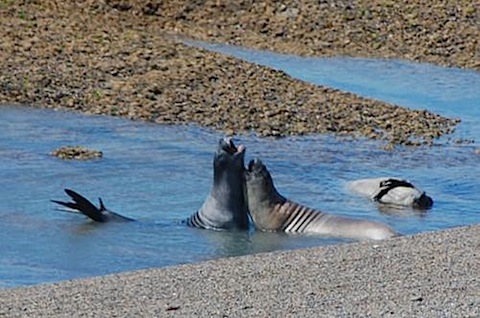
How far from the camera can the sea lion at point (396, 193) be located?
489 inches

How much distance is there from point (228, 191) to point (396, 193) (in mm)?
1534

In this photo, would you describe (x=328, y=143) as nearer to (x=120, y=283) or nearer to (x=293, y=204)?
(x=293, y=204)

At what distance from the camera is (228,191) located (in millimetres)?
11828

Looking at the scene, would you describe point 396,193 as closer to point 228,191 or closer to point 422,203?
point 422,203

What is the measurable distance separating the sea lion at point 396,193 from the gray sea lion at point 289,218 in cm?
97

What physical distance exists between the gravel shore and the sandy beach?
12 mm

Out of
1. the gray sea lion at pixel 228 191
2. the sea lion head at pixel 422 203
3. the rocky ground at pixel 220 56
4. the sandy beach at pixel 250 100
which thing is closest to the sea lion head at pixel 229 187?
the gray sea lion at pixel 228 191

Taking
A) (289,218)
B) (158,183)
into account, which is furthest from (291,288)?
(158,183)

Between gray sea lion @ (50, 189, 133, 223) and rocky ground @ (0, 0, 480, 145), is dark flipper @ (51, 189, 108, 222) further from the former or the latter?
rocky ground @ (0, 0, 480, 145)

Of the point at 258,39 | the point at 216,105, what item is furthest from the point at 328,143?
the point at 258,39

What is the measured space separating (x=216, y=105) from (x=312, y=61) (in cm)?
416

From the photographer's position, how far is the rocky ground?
16047 mm

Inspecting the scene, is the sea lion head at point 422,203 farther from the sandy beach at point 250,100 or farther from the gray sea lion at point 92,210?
the gray sea lion at point 92,210

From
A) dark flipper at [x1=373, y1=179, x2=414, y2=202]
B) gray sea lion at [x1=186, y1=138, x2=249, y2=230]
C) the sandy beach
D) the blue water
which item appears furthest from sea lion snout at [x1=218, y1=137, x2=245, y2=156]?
the sandy beach
